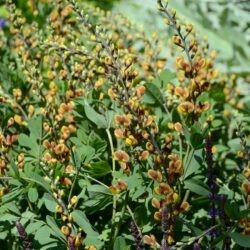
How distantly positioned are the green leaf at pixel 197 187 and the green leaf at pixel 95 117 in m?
→ 0.40

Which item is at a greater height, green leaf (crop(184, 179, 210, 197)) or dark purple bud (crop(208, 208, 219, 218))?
green leaf (crop(184, 179, 210, 197))

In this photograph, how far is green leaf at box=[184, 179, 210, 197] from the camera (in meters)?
1.55

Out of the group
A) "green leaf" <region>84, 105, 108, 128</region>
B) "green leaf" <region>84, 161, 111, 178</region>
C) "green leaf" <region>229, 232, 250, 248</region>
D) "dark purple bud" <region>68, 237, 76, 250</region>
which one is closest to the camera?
"dark purple bud" <region>68, 237, 76, 250</region>

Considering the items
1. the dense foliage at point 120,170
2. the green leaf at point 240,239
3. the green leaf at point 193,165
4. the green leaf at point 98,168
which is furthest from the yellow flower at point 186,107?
A: the green leaf at point 240,239

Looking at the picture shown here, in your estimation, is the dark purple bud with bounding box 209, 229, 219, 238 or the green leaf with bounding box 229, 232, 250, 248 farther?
the dark purple bud with bounding box 209, 229, 219, 238

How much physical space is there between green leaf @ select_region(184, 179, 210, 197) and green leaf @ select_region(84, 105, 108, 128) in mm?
404

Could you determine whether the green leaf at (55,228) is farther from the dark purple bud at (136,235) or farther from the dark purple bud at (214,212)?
the dark purple bud at (214,212)

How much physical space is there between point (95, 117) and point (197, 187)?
0.46 metres

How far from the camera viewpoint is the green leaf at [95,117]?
1825 millimetres

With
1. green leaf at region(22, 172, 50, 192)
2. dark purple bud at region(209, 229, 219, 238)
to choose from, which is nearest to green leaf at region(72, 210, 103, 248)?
green leaf at region(22, 172, 50, 192)

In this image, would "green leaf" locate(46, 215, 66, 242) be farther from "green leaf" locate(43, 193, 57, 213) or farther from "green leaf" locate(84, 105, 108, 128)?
"green leaf" locate(84, 105, 108, 128)

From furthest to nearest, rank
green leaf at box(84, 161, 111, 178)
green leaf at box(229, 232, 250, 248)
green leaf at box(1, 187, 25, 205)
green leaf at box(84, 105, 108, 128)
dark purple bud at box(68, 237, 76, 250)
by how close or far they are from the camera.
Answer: green leaf at box(84, 105, 108, 128), green leaf at box(84, 161, 111, 178), green leaf at box(1, 187, 25, 205), green leaf at box(229, 232, 250, 248), dark purple bud at box(68, 237, 76, 250)

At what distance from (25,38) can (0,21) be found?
115 cm

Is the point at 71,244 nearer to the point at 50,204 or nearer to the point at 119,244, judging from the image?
the point at 119,244
